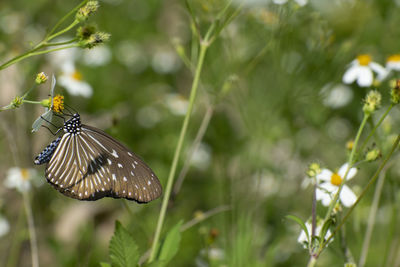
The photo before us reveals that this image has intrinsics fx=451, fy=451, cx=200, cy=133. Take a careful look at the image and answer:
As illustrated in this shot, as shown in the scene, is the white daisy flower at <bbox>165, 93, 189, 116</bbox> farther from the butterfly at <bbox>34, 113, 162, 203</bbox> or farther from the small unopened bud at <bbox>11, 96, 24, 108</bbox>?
the small unopened bud at <bbox>11, 96, 24, 108</bbox>

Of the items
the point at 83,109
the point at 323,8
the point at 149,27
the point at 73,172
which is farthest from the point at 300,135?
the point at 149,27

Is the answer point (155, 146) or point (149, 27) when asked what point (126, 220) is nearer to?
point (155, 146)

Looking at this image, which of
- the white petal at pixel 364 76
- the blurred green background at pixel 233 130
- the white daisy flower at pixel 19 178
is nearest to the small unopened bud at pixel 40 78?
the blurred green background at pixel 233 130

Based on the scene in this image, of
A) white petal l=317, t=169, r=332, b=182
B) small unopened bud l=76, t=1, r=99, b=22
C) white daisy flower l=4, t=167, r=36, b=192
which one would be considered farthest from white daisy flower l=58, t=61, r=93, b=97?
white petal l=317, t=169, r=332, b=182

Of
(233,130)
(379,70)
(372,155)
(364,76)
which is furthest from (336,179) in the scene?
(233,130)

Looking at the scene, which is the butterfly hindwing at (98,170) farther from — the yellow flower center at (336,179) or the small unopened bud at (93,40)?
the yellow flower center at (336,179)

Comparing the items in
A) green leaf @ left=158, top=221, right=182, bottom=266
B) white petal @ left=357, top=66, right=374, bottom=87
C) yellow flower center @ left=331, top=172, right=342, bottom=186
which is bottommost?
green leaf @ left=158, top=221, right=182, bottom=266
